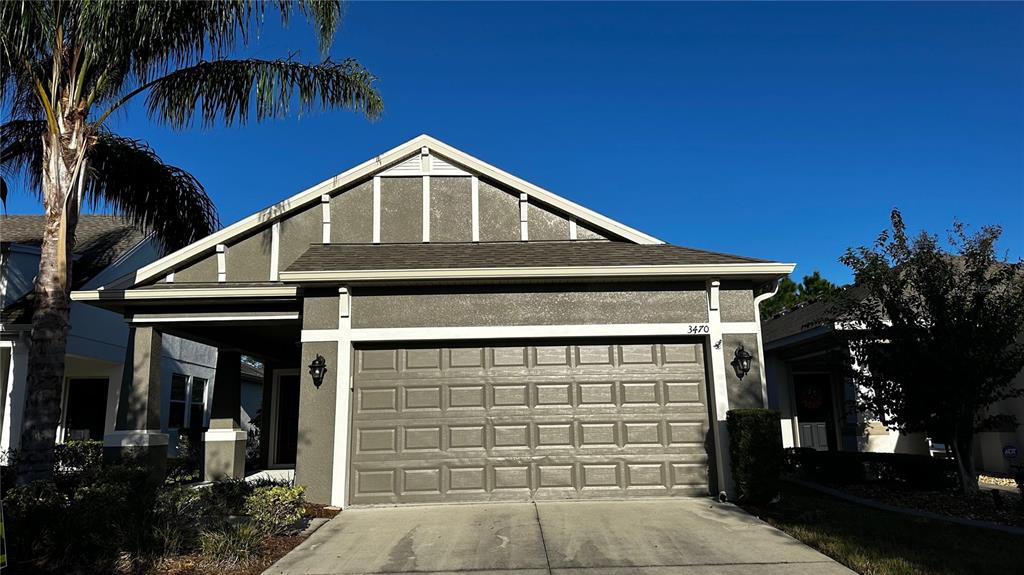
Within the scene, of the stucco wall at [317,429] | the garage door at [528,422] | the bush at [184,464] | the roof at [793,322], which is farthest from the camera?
the roof at [793,322]

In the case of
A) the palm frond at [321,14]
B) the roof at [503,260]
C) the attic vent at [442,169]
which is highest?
the palm frond at [321,14]

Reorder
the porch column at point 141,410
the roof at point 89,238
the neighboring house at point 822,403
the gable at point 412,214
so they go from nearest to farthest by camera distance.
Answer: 1. the porch column at point 141,410
2. the gable at point 412,214
3. the neighboring house at point 822,403
4. the roof at point 89,238

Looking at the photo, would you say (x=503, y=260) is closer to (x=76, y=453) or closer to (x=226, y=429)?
(x=226, y=429)

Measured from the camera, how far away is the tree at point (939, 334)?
9125mm

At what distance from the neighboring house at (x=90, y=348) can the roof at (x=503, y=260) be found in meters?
7.12

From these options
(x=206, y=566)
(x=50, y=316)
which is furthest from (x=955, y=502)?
(x=50, y=316)

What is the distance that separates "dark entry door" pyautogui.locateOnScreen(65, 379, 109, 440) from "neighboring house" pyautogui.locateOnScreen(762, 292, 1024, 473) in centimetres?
1696

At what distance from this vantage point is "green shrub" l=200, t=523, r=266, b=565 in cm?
637

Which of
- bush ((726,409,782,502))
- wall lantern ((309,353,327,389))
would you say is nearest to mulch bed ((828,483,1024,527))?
bush ((726,409,782,502))

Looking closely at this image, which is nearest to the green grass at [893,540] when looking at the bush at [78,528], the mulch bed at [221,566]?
the mulch bed at [221,566]

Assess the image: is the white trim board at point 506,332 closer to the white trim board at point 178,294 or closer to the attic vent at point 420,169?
the white trim board at point 178,294

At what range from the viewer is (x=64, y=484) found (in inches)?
342

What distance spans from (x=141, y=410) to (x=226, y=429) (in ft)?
12.3

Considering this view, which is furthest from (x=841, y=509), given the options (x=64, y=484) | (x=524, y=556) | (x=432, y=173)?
(x=64, y=484)
